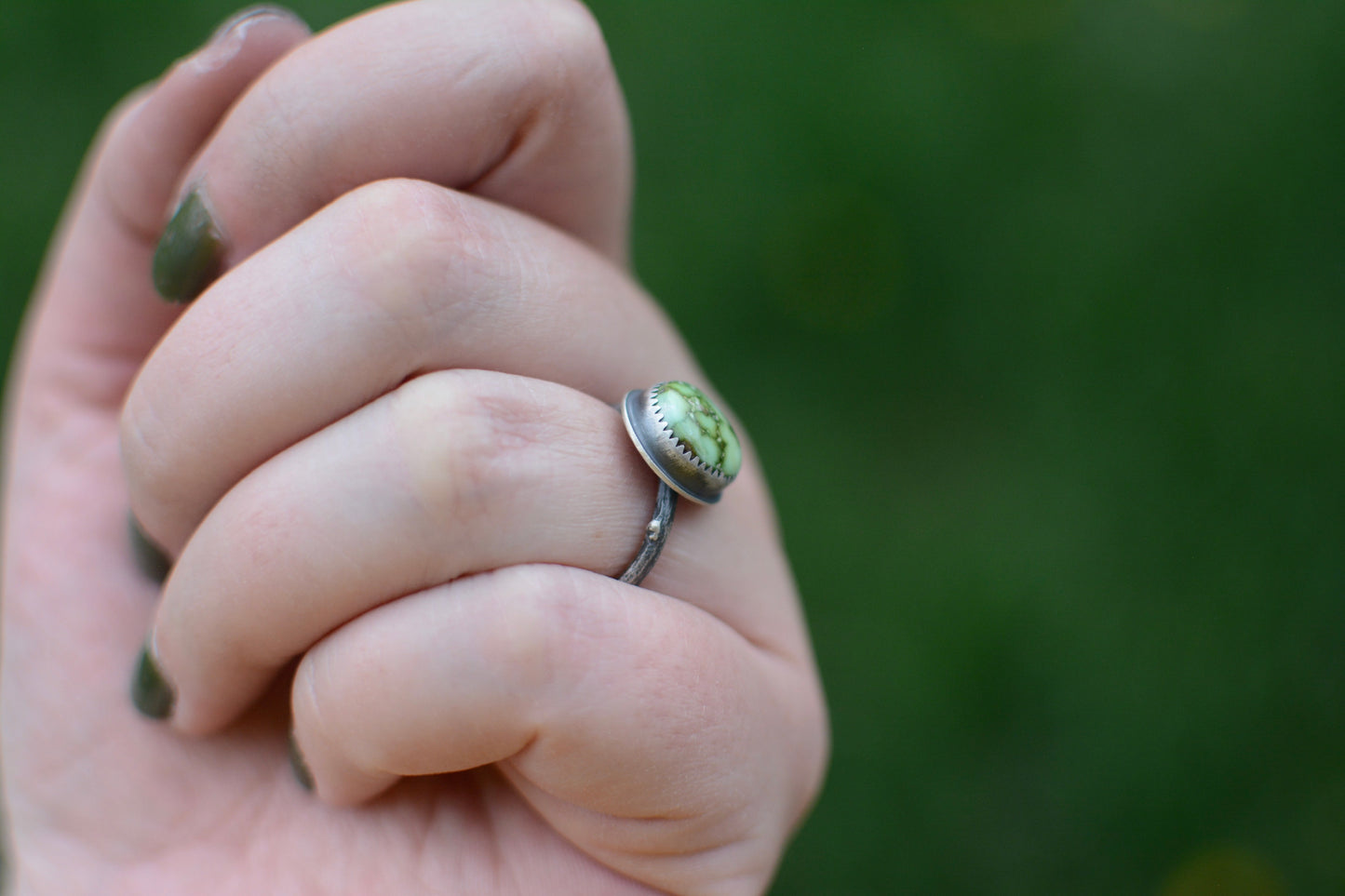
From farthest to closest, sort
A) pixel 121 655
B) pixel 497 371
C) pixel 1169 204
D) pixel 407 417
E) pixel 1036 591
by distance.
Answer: pixel 1169 204
pixel 1036 591
pixel 121 655
pixel 497 371
pixel 407 417

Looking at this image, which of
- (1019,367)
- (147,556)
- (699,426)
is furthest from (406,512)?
(1019,367)

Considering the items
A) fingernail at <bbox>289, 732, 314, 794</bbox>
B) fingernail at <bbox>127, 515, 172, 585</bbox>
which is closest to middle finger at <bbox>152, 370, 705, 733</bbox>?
fingernail at <bbox>289, 732, 314, 794</bbox>

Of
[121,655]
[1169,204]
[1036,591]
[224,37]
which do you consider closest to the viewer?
[224,37]

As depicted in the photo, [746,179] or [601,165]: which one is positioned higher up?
[601,165]

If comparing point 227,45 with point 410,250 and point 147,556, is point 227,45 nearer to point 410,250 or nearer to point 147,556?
point 410,250

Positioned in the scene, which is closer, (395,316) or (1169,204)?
(395,316)

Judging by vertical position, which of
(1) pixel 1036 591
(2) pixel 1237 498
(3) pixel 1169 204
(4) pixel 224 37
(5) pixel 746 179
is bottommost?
(1) pixel 1036 591

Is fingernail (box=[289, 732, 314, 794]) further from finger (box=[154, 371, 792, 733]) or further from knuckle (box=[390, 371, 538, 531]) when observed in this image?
knuckle (box=[390, 371, 538, 531])

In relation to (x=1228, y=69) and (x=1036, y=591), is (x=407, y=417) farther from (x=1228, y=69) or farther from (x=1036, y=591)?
(x=1228, y=69)

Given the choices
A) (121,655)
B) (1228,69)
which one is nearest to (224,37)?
(121,655)
